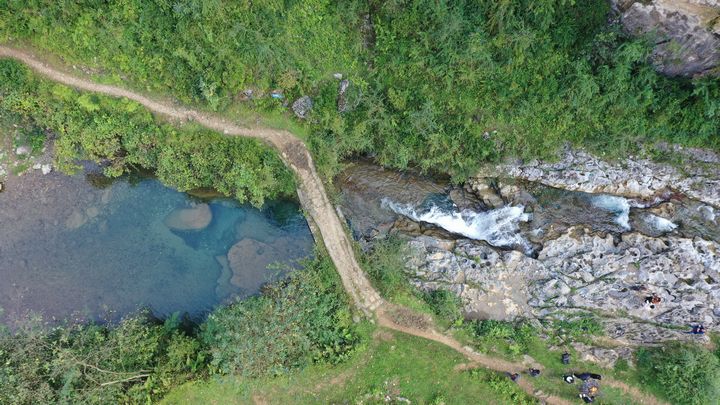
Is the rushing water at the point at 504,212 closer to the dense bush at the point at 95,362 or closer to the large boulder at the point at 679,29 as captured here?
the large boulder at the point at 679,29

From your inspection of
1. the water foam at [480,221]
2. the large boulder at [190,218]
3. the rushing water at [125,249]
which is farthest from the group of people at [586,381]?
the large boulder at [190,218]

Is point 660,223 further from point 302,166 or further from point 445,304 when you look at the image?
point 302,166

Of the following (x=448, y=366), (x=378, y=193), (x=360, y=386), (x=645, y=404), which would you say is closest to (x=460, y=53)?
(x=378, y=193)

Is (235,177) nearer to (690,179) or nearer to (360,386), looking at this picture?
(360,386)

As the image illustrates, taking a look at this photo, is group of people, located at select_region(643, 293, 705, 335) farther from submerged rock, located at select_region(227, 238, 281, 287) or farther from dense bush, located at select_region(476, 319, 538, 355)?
submerged rock, located at select_region(227, 238, 281, 287)

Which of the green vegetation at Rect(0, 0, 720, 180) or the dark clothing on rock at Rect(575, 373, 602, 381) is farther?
the dark clothing on rock at Rect(575, 373, 602, 381)

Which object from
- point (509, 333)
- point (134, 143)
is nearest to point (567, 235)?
point (509, 333)

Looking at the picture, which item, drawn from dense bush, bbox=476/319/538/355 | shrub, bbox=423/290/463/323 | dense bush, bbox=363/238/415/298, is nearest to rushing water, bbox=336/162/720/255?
dense bush, bbox=363/238/415/298
